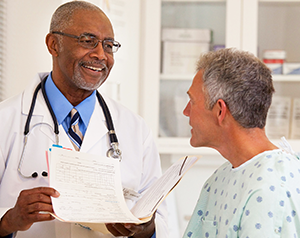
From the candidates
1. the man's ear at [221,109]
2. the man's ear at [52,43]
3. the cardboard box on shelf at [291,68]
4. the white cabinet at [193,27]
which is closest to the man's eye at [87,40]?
the man's ear at [52,43]

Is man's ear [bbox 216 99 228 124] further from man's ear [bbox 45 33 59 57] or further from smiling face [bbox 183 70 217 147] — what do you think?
man's ear [bbox 45 33 59 57]

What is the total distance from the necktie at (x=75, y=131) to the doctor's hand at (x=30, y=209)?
0.93ft

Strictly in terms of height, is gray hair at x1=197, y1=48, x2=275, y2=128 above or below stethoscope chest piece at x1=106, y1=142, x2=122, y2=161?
above

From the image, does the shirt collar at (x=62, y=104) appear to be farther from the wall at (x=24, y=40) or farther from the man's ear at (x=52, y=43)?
the wall at (x=24, y=40)

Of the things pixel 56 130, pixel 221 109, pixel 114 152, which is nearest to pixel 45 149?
pixel 56 130

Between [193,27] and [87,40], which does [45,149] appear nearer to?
[87,40]

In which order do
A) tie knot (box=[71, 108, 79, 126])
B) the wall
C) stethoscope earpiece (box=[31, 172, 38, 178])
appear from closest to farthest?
stethoscope earpiece (box=[31, 172, 38, 178]), tie knot (box=[71, 108, 79, 126]), the wall

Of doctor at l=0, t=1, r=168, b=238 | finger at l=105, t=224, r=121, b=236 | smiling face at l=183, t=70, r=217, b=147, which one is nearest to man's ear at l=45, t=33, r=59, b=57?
doctor at l=0, t=1, r=168, b=238

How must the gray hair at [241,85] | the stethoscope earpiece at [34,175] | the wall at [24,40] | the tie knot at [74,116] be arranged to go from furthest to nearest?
the wall at [24,40]
the tie knot at [74,116]
the stethoscope earpiece at [34,175]
the gray hair at [241,85]

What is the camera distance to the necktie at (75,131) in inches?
44.1

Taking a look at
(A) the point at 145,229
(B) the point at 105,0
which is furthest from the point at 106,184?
(B) the point at 105,0

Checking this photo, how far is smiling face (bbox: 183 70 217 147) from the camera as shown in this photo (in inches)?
38.3

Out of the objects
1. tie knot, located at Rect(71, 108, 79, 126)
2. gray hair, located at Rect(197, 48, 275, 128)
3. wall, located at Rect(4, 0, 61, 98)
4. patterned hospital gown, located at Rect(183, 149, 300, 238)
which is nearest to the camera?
patterned hospital gown, located at Rect(183, 149, 300, 238)

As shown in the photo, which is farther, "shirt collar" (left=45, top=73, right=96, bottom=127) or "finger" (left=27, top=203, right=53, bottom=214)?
"shirt collar" (left=45, top=73, right=96, bottom=127)
